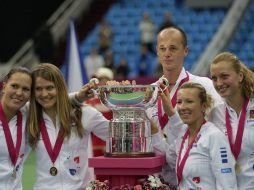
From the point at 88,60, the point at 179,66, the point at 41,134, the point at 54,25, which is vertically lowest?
the point at 41,134

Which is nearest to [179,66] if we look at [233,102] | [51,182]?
[233,102]

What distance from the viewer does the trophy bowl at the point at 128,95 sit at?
481cm

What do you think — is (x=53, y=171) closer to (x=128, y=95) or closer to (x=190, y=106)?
(x=128, y=95)

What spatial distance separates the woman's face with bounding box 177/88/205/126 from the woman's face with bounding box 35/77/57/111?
0.92 m

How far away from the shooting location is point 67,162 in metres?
5.21

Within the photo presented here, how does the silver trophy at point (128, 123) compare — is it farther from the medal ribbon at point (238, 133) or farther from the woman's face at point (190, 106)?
the medal ribbon at point (238, 133)

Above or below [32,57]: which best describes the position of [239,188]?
below

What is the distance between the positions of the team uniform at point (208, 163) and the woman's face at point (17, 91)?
47.6 inches

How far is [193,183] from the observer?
481cm

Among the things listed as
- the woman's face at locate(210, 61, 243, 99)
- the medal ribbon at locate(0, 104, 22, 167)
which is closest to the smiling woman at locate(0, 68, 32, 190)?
the medal ribbon at locate(0, 104, 22, 167)

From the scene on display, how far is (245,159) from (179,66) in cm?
88

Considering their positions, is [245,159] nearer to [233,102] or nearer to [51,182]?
[233,102]

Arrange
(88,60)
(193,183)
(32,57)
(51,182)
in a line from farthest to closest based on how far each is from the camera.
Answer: (32,57)
(88,60)
(51,182)
(193,183)

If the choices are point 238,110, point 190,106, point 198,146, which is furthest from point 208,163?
point 238,110
